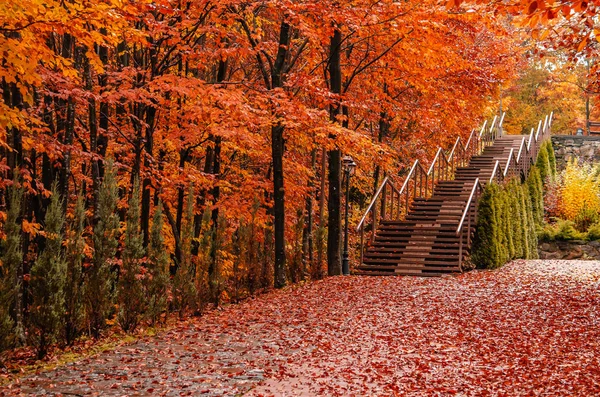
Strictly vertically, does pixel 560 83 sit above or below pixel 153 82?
above

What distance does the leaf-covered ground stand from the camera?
7.63 metres

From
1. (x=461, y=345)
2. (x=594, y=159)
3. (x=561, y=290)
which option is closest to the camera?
(x=461, y=345)

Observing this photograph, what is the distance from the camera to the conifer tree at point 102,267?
10156mm

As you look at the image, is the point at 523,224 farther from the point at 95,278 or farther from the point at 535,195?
the point at 95,278

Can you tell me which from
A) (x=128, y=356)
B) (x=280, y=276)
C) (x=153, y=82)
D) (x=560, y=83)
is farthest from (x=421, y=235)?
(x=560, y=83)

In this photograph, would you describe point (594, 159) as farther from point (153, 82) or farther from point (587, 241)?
point (153, 82)

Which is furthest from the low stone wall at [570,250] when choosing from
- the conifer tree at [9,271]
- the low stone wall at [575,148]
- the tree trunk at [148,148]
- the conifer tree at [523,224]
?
the conifer tree at [9,271]

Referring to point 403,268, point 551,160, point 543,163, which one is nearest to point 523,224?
point 403,268

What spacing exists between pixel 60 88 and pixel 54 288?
14.4ft

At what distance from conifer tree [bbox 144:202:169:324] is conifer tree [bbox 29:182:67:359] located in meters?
2.10

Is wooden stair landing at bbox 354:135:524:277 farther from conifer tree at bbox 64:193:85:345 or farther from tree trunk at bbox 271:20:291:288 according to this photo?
conifer tree at bbox 64:193:85:345

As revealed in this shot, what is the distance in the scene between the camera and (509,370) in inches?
332

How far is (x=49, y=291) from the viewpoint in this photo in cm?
908

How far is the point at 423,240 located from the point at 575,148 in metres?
19.0
